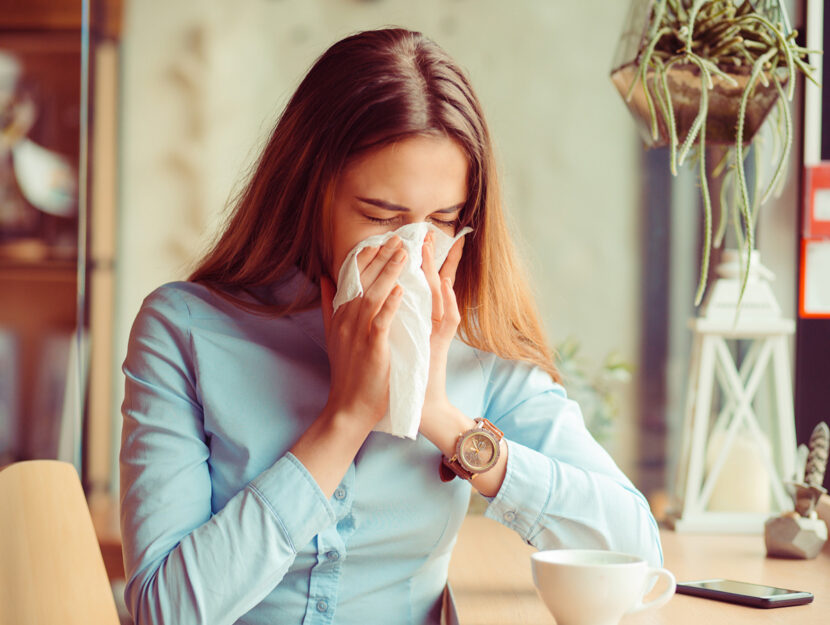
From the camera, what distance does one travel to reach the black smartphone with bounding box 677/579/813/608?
1026mm

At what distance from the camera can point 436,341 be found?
102 centimetres

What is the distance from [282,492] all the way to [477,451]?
0.22m

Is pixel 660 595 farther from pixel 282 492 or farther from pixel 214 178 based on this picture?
pixel 214 178

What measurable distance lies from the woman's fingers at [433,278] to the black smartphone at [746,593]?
43 cm

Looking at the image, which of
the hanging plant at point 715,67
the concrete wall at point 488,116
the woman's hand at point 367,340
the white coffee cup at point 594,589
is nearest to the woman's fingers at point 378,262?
the woman's hand at point 367,340

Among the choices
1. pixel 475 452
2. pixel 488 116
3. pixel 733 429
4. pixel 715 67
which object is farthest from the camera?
pixel 488 116

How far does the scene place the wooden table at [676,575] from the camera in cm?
100

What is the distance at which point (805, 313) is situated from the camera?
1.80 meters

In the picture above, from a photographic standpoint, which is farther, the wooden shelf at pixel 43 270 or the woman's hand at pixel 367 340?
the wooden shelf at pixel 43 270

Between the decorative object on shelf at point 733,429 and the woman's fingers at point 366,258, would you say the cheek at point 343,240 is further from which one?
the decorative object on shelf at point 733,429

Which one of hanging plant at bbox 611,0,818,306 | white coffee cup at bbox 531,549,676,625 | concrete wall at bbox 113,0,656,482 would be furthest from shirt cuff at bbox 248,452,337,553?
concrete wall at bbox 113,0,656,482

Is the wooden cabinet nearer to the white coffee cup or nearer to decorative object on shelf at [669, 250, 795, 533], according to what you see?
decorative object on shelf at [669, 250, 795, 533]

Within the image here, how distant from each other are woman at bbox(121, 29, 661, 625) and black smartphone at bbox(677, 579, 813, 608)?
6cm

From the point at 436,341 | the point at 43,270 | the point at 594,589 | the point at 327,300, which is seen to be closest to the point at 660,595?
the point at 594,589
